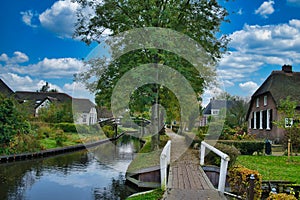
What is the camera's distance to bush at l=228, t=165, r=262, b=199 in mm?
6695

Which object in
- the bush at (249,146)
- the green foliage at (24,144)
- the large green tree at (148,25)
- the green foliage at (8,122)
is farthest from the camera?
the green foliage at (24,144)

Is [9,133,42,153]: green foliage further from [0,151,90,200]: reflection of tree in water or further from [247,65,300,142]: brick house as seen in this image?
[247,65,300,142]: brick house

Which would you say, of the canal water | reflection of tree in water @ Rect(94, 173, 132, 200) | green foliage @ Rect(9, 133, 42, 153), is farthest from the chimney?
green foliage @ Rect(9, 133, 42, 153)

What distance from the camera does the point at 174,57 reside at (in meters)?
14.2

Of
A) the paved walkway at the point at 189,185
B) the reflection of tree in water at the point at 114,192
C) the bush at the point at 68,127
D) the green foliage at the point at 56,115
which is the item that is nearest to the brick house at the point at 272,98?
the paved walkway at the point at 189,185

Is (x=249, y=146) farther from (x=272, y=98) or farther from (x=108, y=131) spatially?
(x=108, y=131)

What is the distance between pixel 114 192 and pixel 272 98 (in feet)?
52.4

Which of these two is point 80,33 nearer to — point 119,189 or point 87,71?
point 87,71

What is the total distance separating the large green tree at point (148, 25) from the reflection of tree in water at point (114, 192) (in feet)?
15.5

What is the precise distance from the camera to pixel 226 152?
33.6 feet


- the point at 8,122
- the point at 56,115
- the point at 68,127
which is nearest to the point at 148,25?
the point at 8,122

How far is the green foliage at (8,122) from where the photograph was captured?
17125mm

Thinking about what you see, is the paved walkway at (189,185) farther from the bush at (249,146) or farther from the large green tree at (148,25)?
the bush at (249,146)

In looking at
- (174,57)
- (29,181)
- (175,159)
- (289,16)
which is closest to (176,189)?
(175,159)
